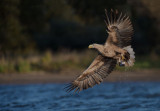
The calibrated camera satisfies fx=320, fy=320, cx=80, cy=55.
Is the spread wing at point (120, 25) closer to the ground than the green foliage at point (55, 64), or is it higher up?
closer to the ground

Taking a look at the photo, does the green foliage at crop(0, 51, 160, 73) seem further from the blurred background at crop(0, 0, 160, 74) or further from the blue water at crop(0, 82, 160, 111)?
the blue water at crop(0, 82, 160, 111)

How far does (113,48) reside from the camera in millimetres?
8375

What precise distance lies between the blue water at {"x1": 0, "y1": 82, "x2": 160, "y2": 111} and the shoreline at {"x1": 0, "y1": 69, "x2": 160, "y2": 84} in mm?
563

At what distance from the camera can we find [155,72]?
16094mm

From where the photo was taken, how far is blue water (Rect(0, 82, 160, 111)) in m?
10.5

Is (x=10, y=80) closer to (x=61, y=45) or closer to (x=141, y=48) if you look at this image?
(x=61, y=45)

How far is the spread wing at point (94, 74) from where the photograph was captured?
8.83 meters

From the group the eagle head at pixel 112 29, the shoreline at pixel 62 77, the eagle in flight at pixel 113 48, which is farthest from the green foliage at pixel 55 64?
the eagle head at pixel 112 29

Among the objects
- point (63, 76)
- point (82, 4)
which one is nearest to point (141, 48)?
point (82, 4)

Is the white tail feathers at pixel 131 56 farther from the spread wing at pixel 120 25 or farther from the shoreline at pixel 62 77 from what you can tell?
the shoreline at pixel 62 77

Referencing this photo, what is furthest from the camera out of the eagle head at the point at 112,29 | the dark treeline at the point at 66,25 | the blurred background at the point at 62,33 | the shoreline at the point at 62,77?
the dark treeline at the point at 66,25

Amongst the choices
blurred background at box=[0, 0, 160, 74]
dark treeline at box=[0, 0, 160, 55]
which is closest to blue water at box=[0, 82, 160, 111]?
blurred background at box=[0, 0, 160, 74]

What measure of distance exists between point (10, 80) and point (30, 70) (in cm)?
142

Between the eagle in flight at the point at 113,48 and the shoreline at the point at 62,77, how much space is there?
21.3ft
